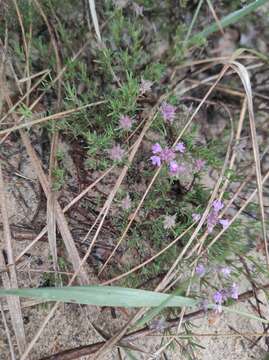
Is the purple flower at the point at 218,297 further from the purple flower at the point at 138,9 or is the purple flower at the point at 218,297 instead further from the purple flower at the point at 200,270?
the purple flower at the point at 138,9

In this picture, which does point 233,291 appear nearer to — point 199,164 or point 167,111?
point 199,164

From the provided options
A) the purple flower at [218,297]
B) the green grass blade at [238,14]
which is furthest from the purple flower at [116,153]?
the purple flower at [218,297]

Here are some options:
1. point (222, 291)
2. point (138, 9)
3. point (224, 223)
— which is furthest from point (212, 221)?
point (138, 9)

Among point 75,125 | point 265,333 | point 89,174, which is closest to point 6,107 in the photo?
point 75,125

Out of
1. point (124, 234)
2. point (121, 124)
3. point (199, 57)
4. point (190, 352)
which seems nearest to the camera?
point (121, 124)

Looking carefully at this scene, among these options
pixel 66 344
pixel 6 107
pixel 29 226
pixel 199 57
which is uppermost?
pixel 199 57

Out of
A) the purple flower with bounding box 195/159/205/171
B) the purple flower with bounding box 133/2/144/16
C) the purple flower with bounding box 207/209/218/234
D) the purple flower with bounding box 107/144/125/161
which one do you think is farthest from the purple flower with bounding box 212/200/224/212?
the purple flower with bounding box 133/2/144/16

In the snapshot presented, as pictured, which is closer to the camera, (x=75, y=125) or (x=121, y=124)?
(x=121, y=124)

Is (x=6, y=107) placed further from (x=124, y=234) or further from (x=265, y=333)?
(x=265, y=333)
